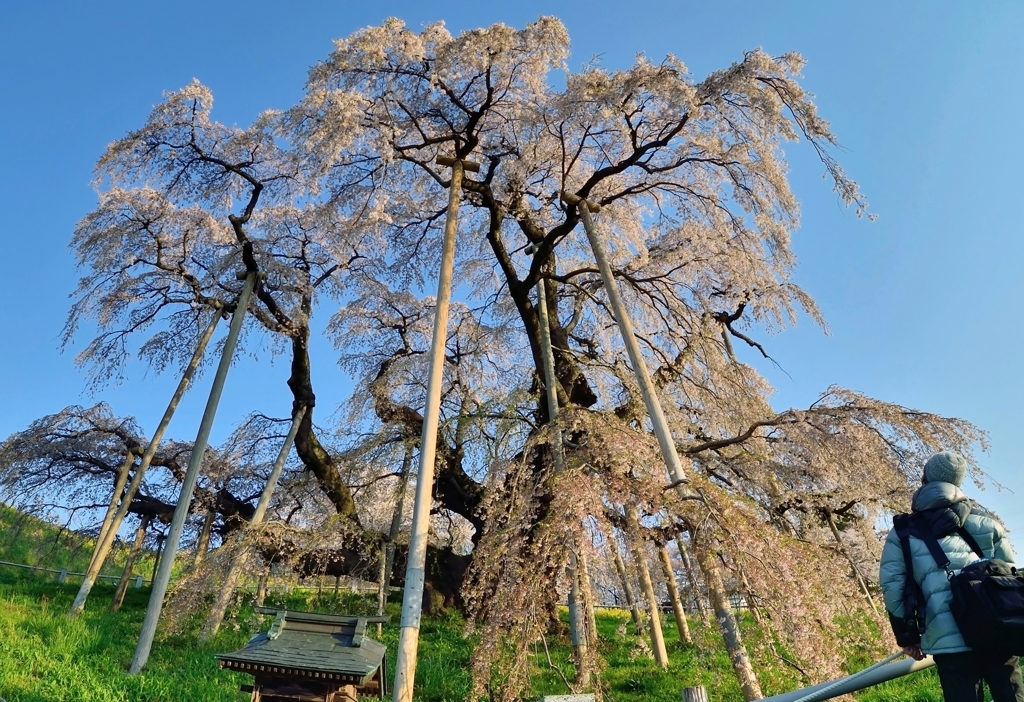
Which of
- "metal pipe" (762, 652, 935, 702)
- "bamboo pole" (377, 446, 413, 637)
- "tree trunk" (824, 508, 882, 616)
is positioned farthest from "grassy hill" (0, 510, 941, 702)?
"metal pipe" (762, 652, 935, 702)

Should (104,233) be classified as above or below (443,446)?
above

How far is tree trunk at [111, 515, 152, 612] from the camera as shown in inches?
440

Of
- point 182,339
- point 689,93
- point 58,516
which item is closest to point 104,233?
point 182,339

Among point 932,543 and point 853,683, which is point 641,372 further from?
point 853,683

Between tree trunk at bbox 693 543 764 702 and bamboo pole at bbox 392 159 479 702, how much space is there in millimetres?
2163

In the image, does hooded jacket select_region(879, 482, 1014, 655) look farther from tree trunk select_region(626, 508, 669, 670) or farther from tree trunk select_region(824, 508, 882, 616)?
tree trunk select_region(824, 508, 882, 616)

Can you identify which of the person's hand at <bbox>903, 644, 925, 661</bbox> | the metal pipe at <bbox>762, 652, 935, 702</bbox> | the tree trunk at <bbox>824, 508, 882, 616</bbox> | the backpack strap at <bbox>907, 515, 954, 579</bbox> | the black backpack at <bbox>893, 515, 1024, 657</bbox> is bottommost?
the metal pipe at <bbox>762, 652, 935, 702</bbox>

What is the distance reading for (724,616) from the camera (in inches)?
178

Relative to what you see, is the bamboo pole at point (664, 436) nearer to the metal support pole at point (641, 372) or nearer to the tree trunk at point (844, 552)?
the metal support pole at point (641, 372)

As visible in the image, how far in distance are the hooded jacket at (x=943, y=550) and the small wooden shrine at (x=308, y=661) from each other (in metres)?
3.57

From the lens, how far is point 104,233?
1055 cm

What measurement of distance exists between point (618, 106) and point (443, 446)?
5570 mm

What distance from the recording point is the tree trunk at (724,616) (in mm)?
4352

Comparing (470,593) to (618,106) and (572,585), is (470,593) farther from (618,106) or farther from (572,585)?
(618,106)
